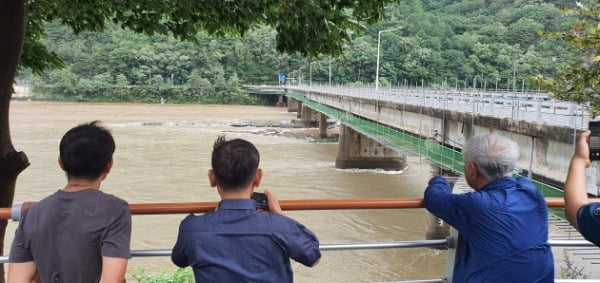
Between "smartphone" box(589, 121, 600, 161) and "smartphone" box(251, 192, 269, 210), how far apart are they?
111 centimetres

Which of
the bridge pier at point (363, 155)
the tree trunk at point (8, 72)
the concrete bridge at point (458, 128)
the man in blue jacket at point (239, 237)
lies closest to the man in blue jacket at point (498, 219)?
the man in blue jacket at point (239, 237)

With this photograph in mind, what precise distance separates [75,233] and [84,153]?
27 centimetres

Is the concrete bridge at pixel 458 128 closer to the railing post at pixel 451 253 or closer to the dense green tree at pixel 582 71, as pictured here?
the dense green tree at pixel 582 71

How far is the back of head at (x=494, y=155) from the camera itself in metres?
2.06

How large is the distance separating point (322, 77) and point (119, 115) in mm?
39671

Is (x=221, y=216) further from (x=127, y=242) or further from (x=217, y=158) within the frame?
(x=127, y=242)

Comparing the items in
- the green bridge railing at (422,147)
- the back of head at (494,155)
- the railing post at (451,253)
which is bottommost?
the green bridge railing at (422,147)

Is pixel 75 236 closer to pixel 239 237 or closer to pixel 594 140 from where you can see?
pixel 239 237

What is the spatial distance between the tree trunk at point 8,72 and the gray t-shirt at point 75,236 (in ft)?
4.98

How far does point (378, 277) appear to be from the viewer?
35.4 feet

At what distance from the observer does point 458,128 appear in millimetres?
15398

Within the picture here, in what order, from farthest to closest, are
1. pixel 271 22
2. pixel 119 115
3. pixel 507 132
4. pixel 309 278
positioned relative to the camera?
1. pixel 119 115
2. pixel 507 132
3. pixel 309 278
4. pixel 271 22

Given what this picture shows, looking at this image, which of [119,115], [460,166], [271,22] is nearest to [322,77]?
[119,115]

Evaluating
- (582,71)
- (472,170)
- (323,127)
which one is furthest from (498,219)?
(323,127)
